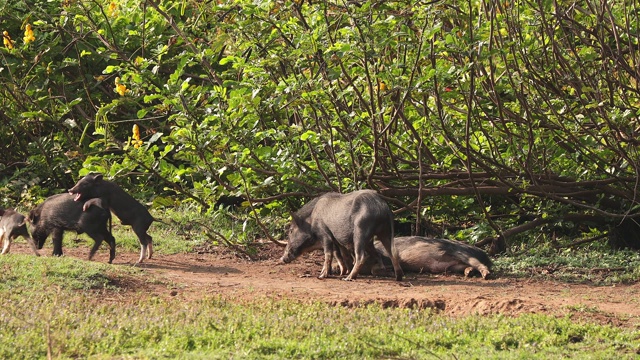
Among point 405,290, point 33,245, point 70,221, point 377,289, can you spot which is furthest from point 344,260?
point 33,245

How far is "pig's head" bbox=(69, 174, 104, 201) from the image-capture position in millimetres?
11516

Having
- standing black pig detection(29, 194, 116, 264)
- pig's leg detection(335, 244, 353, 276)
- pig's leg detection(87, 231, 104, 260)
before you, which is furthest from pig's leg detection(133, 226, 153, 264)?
pig's leg detection(335, 244, 353, 276)

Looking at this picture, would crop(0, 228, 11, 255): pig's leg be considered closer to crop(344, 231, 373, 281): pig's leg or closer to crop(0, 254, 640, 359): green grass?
crop(0, 254, 640, 359): green grass

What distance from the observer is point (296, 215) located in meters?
12.0

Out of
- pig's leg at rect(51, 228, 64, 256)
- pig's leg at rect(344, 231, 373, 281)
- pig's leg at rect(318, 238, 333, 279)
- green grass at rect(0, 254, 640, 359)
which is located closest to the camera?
green grass at rect(0, 254, 640, 359)

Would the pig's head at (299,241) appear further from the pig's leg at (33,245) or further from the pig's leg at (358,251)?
the pig's leg at (33,245)

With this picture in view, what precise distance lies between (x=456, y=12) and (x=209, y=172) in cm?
349

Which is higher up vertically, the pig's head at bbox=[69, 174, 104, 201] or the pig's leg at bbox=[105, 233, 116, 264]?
the pig's head at bbox=[69, 174, 104, 201]

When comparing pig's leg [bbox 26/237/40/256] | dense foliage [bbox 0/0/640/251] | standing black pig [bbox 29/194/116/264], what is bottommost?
pig's leg [bbox 26/237/40/256]

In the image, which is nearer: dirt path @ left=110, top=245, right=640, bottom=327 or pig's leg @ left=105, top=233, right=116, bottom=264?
dirt path @ left=110, top=245, right=640, bottom=327

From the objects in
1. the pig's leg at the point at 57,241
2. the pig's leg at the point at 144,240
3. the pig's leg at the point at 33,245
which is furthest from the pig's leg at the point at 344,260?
the pig's leg at the point at 33,245

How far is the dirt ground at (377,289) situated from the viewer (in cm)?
895

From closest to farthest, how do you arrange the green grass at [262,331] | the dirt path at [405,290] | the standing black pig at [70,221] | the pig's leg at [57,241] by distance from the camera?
the green grass at [262,331]
the dirt path at [405,290]
the standing black pig at [70,221]
the pig's leg at [57,241]

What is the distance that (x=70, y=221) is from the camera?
11.5 metres
